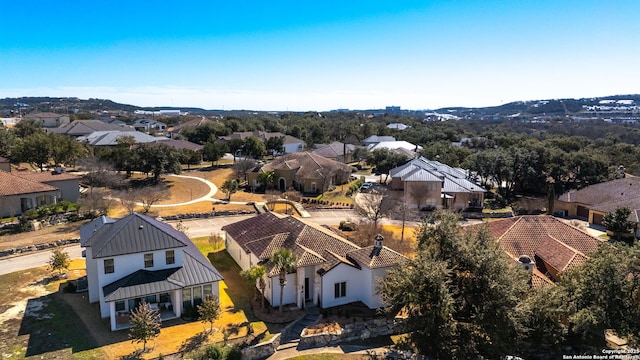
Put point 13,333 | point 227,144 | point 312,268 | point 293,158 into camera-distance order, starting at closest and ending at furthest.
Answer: point 13,333
point 312,268
point 293,158
point 227,144

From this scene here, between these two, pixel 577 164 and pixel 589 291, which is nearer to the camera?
pixel 589 291

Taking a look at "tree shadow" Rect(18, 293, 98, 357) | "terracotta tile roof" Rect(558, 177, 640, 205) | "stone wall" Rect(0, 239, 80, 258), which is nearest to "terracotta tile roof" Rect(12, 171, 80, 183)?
"stone wall" Rect(0, 239, 80, 258)

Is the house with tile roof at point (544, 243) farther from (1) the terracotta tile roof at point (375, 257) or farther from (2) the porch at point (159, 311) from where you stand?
(2) the porch at point (159, 311)

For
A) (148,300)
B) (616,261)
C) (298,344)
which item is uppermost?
(616,261)

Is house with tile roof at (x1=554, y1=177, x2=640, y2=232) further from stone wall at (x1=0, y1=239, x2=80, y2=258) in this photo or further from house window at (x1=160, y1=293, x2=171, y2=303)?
stone wall at (x1=0, y1=239, x2=80, y2=258)

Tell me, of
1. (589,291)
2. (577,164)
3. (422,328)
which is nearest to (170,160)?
(422,328)

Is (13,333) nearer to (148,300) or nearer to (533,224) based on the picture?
(148,300)

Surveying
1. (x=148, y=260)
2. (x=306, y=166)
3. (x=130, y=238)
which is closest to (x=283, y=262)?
(x=148, y=260)
